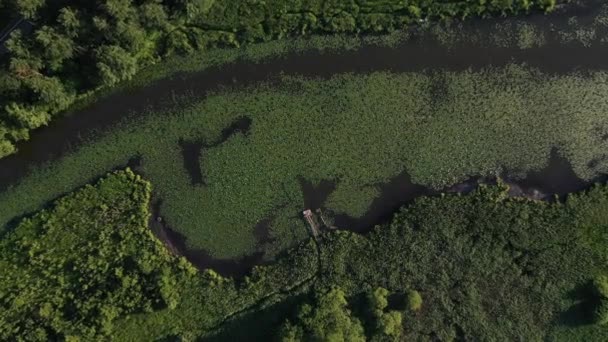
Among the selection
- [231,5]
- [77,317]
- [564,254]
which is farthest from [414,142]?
[77,317]

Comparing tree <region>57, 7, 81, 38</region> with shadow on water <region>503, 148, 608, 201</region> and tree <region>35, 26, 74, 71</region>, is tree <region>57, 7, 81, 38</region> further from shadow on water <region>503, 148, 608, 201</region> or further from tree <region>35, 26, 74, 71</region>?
shadow on water <region>503, 148, 608, 201</region>

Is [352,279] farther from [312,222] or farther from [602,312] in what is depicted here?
[602,312]

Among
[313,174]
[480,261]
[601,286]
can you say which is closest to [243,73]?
[313,174]

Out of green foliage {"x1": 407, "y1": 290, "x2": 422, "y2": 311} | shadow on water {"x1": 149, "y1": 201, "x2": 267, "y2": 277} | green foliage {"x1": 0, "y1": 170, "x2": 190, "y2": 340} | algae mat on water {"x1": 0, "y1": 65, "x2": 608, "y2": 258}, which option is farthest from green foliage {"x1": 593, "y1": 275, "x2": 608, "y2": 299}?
green foliage {"x1": 0, "y1": 170, "x2": 190, "y2": 340}

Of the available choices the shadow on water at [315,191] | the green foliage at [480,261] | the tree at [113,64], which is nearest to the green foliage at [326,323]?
the green foliage at [480,261]

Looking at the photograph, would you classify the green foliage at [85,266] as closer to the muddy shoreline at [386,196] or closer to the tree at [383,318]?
the muddy shoreline at [386,196]

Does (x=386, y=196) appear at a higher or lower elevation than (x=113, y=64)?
lower
